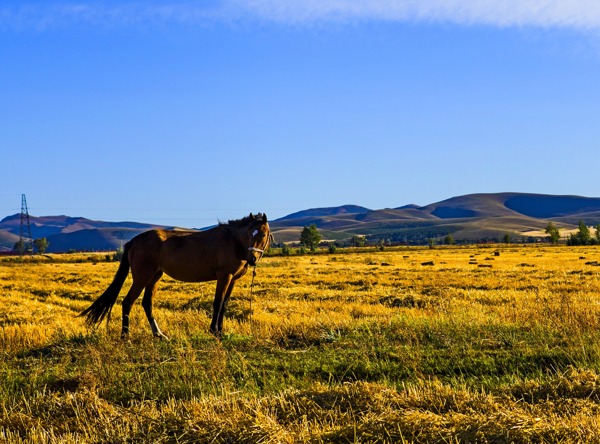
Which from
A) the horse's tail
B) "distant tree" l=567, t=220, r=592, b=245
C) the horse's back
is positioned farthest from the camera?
"distant tree" l=567, t=220, r=592, b=245

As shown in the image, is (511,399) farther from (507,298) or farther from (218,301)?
(507,298)

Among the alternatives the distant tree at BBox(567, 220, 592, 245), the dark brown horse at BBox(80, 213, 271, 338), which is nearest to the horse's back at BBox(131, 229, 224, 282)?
the dark brown horse at BBox(80, 213, 271, 338)

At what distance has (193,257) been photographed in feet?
45.8

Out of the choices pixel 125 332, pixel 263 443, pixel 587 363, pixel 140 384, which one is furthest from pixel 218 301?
pixel 263 443

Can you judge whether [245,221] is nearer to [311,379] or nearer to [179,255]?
[179,255]

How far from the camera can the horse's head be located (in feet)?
44.4

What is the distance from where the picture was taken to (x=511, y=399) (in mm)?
6613

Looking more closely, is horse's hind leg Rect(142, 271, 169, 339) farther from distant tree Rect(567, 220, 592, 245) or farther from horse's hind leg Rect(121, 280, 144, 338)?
distant tree Rect(567, 220, 592, 245)

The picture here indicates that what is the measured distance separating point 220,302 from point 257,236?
5.23 ft

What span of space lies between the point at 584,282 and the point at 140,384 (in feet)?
78.8

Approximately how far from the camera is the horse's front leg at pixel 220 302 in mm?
12953

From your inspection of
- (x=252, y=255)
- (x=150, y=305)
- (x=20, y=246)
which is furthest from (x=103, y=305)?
(x=20, y=246)

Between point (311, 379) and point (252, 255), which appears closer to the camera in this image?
point (311, 379)

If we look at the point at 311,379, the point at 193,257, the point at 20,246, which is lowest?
the point at 311,379
